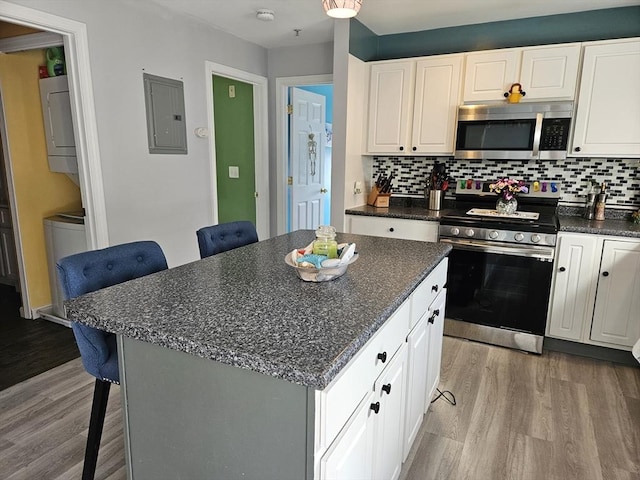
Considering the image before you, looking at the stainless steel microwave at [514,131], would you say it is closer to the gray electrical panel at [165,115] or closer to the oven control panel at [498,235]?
the oven control panel at [498,235]

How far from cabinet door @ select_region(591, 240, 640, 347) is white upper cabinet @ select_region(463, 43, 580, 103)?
1130 mm

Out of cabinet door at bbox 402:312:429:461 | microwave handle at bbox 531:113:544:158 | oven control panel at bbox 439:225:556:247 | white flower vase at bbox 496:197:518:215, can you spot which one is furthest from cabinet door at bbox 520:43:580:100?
cabinet door at bbox 402:312:429:461

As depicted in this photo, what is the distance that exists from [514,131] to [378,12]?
135 cm

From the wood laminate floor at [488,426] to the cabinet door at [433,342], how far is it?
7.1 inches

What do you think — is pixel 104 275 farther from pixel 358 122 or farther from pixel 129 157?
pixel 358 122

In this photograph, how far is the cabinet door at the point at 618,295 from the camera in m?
2.65

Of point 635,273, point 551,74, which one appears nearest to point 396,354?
point 635,273

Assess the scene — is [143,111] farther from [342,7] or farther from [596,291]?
[596,291]

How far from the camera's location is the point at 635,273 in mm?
2648

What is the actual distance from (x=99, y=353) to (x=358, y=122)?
273 centimetres

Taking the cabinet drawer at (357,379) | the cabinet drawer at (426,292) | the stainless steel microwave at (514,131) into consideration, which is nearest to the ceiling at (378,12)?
the stainless steel microwave at (514,131)

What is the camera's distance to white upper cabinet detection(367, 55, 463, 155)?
326 cm

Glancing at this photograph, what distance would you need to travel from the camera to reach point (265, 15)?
3.11 metres

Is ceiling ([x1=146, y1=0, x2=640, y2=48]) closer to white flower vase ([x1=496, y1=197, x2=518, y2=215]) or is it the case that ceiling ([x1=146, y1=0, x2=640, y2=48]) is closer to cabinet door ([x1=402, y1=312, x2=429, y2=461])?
white flower vase ([x1=496, y1=197, x2=518, y2=215])
